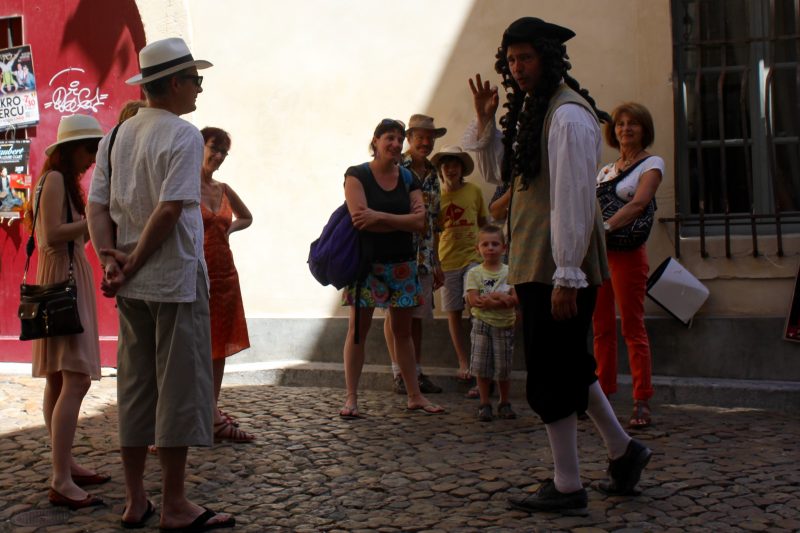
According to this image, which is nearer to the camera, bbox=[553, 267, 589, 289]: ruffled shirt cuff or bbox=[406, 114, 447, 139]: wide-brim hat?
bbox=[553, 267, 589, 289]: ruffled shirt cuff

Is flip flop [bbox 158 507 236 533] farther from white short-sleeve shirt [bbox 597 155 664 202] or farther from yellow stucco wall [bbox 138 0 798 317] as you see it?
yellow stucco wall [bbox 138 0 798 317]

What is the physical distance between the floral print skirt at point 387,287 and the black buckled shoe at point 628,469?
2.18 metres

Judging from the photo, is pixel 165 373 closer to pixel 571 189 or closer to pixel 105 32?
pixel 571 189

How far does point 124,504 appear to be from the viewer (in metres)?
4.48

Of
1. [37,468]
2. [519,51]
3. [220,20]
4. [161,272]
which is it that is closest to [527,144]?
[519,51]

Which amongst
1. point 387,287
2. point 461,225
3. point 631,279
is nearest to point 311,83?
point 461,225

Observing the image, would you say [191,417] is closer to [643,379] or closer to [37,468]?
[37,468]

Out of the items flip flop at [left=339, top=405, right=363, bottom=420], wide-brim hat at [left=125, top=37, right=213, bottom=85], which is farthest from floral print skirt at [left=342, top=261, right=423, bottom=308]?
wide-brim hat at [left=125, top=37, right=213, bottom=85]

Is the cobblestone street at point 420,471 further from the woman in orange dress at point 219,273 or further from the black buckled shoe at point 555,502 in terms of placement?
the woman in orange dress at point 219,273

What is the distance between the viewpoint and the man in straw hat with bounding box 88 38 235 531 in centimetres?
387

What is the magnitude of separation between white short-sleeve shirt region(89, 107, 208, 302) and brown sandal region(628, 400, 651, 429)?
288 centimetres

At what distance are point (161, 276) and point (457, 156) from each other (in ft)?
12.2

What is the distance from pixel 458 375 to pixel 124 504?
3210 mm

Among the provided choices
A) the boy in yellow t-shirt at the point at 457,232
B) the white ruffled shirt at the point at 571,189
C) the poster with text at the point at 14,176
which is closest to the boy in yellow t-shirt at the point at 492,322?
the boy in yellow t-shirt at the point at 457,232
